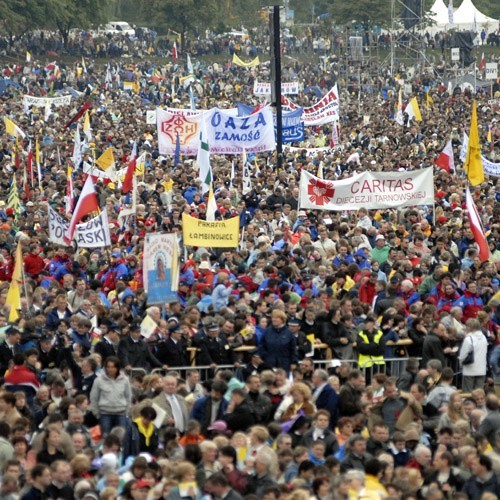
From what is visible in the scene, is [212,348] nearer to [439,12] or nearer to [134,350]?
[134,350]

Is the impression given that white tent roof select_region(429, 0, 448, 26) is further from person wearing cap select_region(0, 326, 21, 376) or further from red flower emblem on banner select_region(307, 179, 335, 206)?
person wearing cap select_region(0, 326, 21, 376)

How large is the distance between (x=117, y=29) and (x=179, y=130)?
197 ft

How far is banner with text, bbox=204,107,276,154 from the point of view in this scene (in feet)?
104

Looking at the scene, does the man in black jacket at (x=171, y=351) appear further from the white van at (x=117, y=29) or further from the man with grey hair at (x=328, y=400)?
the white van at (x=117, y=29)

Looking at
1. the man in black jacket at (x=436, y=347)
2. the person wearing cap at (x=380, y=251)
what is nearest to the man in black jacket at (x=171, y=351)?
the man in black jacket at (x=436, y=347)

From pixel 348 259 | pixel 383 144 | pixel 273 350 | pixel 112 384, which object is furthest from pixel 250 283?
pixel 383 144

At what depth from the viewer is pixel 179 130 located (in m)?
33.1

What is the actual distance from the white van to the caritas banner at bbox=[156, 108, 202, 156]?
2189 inches

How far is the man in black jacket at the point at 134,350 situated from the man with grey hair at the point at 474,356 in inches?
119

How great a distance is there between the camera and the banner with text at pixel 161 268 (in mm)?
17922

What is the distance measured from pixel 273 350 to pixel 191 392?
1367mm

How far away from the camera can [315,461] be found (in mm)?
13047

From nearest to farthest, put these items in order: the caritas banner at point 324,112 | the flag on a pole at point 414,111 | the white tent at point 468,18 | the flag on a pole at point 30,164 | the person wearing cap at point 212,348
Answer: the person wearing cap at point 212,348, the flag on a pole at point 30,164, the caritas banner at point 324,112, the flag on a pole at point 414,111, the white tent at point 468,18

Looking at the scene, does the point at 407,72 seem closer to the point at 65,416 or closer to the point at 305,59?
the point at 305,59
